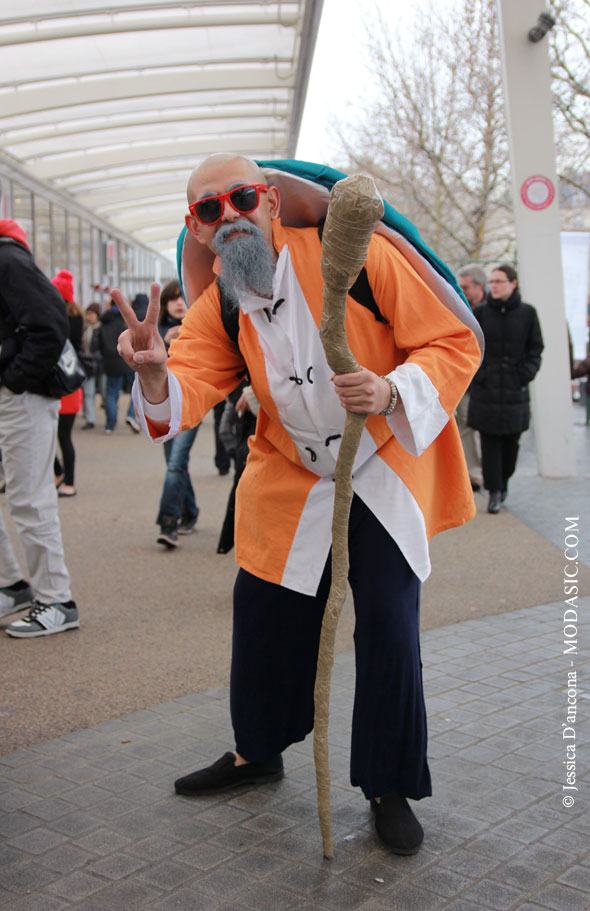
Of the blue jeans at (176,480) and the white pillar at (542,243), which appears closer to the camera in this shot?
the blue jeans at (176,480)

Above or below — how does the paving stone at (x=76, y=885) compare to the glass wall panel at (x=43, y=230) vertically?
below

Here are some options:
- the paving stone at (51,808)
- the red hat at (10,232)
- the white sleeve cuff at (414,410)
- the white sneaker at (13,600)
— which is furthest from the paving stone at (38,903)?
the red hat at (10,232)

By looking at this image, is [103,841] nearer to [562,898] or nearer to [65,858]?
[65,858]

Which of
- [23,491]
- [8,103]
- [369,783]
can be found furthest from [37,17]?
[369,783]

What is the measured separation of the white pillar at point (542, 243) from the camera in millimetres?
10234

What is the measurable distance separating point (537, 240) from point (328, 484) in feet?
26.4

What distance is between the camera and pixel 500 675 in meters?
4.42

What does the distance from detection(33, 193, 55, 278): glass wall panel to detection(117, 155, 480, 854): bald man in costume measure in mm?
17014

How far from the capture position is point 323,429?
9.55 ft

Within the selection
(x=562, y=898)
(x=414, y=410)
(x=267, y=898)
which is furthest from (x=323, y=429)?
(x=562, y=898)

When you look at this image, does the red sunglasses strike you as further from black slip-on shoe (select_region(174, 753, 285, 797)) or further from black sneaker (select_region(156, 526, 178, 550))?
black sneaker (select_region(156, 526, 178, 550))

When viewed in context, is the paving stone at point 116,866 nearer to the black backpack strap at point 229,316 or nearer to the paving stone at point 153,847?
the paving stone at point 153,847

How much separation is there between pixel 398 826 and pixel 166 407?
132 centimetres

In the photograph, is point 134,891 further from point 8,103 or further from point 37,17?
point 8,103
